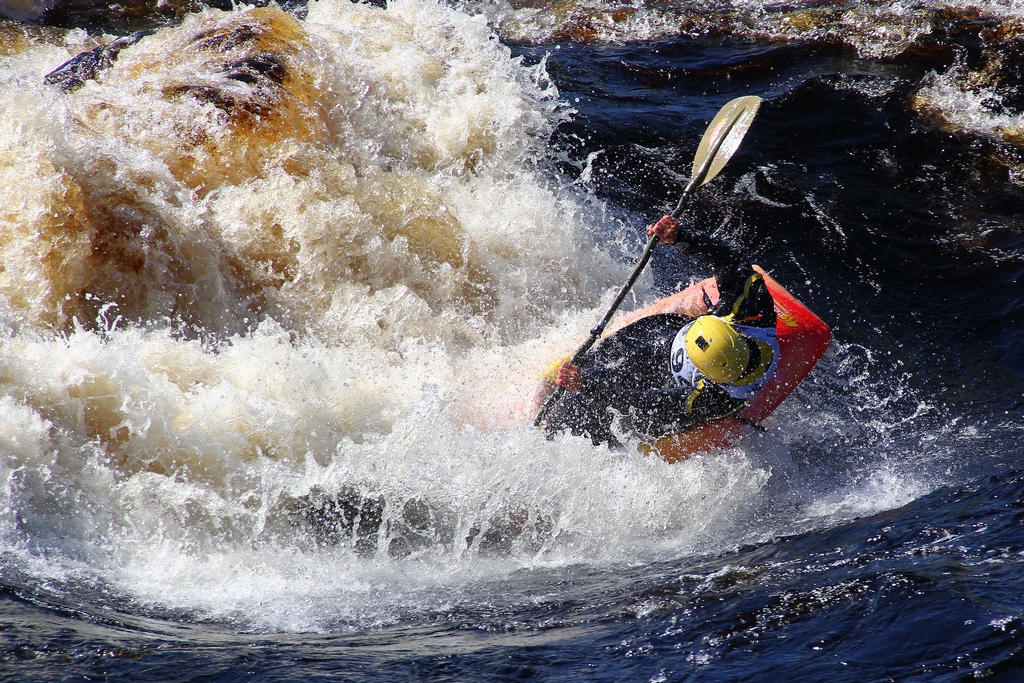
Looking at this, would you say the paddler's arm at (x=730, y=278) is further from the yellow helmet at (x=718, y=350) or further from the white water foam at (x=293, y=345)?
the white water foam at (x=293, y=345)

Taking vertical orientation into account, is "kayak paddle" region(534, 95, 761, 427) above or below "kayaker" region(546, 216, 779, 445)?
above

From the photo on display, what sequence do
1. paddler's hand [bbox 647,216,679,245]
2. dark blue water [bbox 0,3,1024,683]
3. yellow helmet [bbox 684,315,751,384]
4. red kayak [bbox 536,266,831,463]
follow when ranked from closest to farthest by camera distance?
dark blue water [bbox 0,3,1024,683] < yellow helmet [bbox 684,315,751,384] < paddler's hand [bbox 647,216,679,245] < red kayak [bbox 536,266,831,463]

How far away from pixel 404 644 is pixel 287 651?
0.38 meters

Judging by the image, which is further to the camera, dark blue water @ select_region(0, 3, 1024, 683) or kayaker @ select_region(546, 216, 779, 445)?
kayaker @ select_region(546, 216, 779, 445)

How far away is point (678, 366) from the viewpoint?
4219 millimetres

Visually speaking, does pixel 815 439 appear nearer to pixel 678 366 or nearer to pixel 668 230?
pixel 678 366

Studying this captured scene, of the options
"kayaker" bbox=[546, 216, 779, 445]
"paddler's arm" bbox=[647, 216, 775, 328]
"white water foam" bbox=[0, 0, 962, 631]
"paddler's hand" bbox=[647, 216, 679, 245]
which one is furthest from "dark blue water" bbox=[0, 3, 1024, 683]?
"paddler's hand" bbox=[647, 216, 679, 245]

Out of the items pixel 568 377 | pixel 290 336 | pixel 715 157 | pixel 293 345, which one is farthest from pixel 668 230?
pixel 290 336

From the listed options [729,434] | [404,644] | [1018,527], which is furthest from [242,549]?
[1018,527]

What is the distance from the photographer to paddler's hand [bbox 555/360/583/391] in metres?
4.40

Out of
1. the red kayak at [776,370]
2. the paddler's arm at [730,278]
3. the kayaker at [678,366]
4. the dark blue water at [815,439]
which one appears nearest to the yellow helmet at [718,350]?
the kayaker at [678,366]

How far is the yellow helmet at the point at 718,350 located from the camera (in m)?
4.02

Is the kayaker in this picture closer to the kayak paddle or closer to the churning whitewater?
the kayak paddle

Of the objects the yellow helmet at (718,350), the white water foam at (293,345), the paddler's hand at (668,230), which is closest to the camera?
the white water foam at (293,345)
